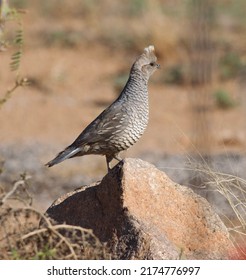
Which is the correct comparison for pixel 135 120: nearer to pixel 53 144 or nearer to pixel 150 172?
pixel 150 172

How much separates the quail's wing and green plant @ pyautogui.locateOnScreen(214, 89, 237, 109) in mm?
7605

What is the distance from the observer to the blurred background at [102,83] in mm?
11612

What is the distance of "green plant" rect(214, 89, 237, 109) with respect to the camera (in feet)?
48.5

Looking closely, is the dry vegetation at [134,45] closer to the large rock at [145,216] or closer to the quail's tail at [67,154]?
the quail's tail at [67,154]

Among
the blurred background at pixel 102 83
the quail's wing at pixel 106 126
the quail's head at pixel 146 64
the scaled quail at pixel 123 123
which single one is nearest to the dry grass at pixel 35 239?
the scaled quail at pixel 123 123

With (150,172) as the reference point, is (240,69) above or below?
below

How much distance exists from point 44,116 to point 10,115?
0.51 m

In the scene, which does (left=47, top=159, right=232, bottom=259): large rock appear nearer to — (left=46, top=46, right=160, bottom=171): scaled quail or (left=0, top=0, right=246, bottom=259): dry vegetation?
(left=46, top=46, right=160, bottom=171): scaled quail

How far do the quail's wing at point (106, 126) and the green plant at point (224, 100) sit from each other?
7605mm

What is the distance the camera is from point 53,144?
1291cm

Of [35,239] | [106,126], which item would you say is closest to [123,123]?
[106,126]

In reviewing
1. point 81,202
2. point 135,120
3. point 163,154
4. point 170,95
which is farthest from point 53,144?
point 81,202

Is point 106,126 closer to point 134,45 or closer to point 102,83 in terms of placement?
point 102,83

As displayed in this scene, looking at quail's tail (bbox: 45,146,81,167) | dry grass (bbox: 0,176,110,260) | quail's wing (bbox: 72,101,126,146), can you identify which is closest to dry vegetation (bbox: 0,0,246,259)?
quail's wing (bbox: 72,101,126,146)
